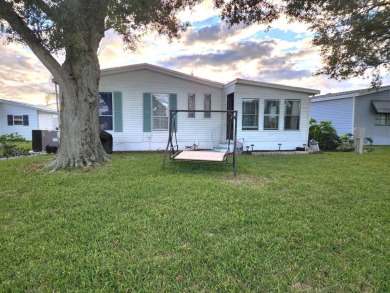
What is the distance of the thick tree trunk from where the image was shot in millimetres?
6520

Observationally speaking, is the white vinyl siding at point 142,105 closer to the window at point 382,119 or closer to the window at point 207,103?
the window at point 207,103

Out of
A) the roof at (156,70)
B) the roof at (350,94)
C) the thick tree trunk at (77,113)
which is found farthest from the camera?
the roof at (350,94)

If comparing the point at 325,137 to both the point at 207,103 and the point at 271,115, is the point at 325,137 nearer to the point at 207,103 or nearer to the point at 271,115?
the point at 271,115

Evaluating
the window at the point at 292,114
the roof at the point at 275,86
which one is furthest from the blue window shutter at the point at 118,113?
the window at the point at 292,114

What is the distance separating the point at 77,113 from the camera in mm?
6656

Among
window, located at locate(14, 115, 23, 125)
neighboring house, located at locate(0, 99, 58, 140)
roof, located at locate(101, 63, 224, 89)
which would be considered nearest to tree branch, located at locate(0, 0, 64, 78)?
roof, located at locate(101, 63, 224, 89)

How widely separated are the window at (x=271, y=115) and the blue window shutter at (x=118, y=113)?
6.04 m

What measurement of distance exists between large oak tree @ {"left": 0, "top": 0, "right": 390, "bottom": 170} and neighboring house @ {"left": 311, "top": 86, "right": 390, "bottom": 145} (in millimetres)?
6056

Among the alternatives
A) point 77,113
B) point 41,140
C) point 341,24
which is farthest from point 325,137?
point 41,140

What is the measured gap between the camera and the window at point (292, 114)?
11.0 metres

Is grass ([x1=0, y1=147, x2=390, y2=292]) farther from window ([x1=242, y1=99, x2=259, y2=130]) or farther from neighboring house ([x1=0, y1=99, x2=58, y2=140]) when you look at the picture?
neighboring house ([x1=0, y1=99, x2=58, y2=140])

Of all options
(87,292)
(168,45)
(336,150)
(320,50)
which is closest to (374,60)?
(320,50)

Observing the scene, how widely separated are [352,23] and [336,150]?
5.46 m

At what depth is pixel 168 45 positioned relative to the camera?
10.4m
